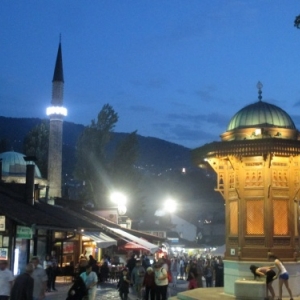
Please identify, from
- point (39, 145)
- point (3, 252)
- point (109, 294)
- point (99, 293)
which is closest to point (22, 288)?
point (109, 294)

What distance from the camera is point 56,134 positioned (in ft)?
191

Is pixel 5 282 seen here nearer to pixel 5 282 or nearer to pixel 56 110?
pixel 5 282

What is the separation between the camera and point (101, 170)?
50000 mm

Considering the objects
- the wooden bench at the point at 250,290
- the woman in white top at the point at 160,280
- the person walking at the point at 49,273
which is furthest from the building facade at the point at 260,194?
the person walking at the point at 49,273

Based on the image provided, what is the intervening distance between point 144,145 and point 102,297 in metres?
170

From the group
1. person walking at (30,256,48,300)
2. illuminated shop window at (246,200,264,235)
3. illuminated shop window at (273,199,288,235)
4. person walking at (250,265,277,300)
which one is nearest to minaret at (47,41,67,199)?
illuminated shop window at (246,200,264,235)

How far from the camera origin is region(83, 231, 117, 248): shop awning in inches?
1101

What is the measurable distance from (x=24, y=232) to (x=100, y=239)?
7.81m

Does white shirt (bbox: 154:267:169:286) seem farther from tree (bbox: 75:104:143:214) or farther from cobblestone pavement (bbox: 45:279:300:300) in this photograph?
tree (bbox: 75:104:143:214)

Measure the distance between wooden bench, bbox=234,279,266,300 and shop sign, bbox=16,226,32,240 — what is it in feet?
32.3

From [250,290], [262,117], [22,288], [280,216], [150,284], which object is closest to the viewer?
[22,288]


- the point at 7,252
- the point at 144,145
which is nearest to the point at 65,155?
the point at 144,145

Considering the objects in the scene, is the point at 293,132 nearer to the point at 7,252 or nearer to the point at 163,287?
the point at 163,287

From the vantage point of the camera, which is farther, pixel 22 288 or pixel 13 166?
pixel 13 166
